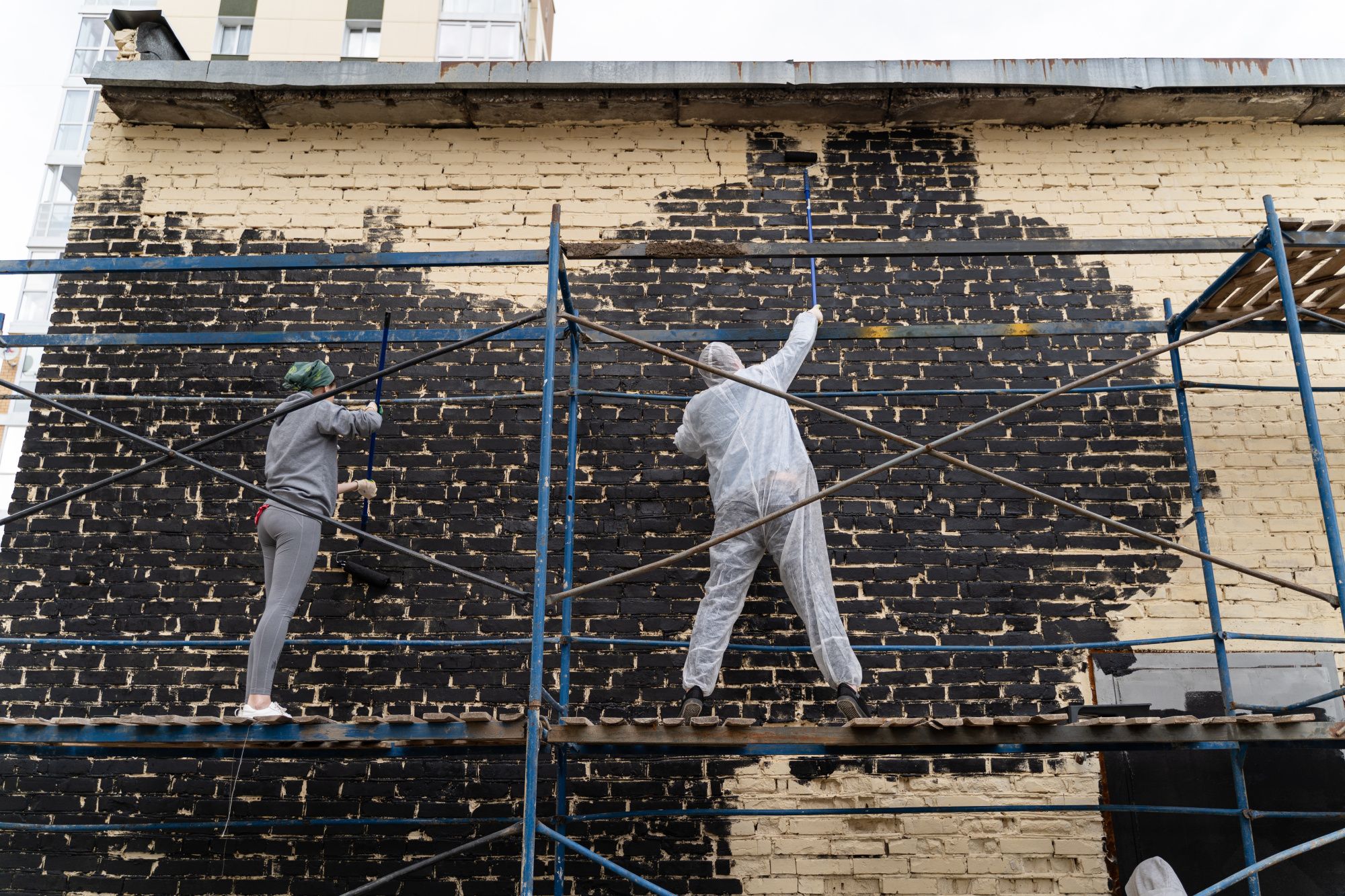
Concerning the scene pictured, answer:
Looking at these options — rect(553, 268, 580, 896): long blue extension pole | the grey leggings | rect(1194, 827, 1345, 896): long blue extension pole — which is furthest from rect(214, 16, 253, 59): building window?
rect(1194, 827, 1345, 896): long blue extension pole

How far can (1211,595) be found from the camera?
573 centimetres

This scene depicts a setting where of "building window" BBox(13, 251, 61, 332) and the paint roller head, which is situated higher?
"building window" BBox(13, 251, 61, 332)

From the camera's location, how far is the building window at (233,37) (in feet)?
74.6

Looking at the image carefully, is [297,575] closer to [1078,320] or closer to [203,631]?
[203,631]

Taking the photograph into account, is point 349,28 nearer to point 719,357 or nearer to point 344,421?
point 344,421

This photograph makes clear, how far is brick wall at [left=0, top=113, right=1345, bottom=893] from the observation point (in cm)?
583

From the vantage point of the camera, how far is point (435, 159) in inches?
285

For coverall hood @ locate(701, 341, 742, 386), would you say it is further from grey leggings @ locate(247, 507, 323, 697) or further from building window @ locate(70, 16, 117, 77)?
building window @ locate(70, 16, 117, 77)

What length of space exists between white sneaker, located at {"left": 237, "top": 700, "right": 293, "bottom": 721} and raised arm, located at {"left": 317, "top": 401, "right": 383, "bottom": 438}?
4.50ft

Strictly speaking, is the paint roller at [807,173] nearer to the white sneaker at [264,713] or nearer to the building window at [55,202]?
the white sneaker at [264,713]

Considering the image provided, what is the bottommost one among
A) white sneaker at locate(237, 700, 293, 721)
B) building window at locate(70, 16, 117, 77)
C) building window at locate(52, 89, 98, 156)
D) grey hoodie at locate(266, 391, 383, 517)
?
white sneaker at locate(237, 700, 293, 721)

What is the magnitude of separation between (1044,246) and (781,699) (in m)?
2.95

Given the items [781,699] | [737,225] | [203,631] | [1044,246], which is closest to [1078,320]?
[1044,246]

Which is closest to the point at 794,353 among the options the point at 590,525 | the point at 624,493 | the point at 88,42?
the point at 624,493
